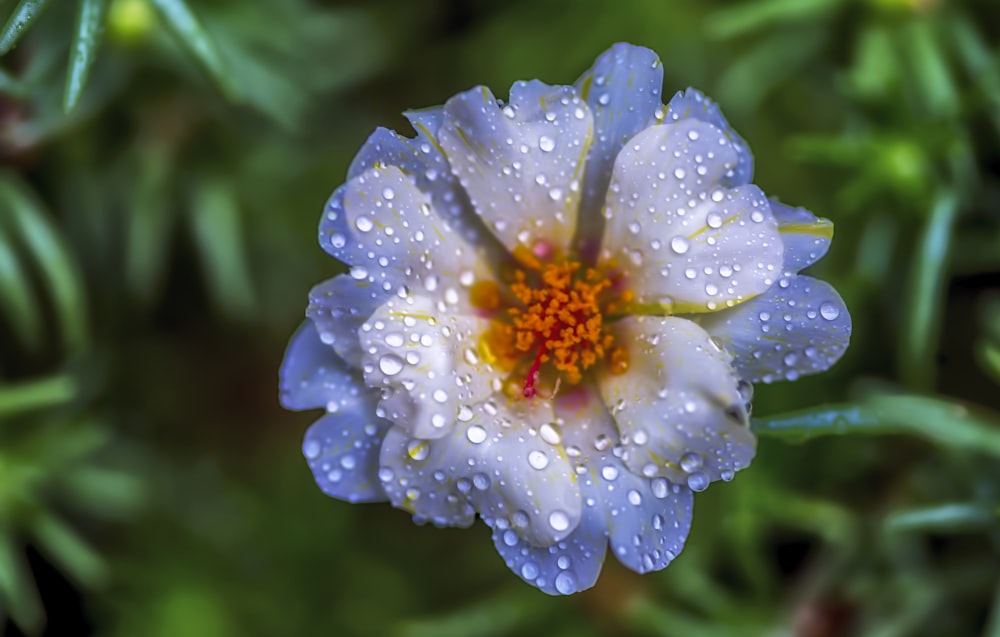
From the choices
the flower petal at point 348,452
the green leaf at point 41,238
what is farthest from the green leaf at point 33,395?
the flower petal at point 348,452

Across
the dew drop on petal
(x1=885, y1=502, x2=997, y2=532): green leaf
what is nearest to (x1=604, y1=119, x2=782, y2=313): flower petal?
the dew drop on petal

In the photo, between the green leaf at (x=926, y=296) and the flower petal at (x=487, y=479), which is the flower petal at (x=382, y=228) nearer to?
the flower petal at (x=487, y=479)

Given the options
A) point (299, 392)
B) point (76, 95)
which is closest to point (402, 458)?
point (299, 392)

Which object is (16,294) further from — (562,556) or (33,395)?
(562,556)

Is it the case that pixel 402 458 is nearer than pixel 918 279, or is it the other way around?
pixel 402 458

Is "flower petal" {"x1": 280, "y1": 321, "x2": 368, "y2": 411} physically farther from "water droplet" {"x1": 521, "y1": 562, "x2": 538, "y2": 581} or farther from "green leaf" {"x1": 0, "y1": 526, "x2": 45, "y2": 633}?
"green leaf" {"x1": 0, "y1": 526, "x2": 45, "y2": 633}

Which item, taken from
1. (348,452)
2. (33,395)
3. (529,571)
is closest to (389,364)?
(348,452)

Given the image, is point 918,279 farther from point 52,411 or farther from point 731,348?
point 52,411
